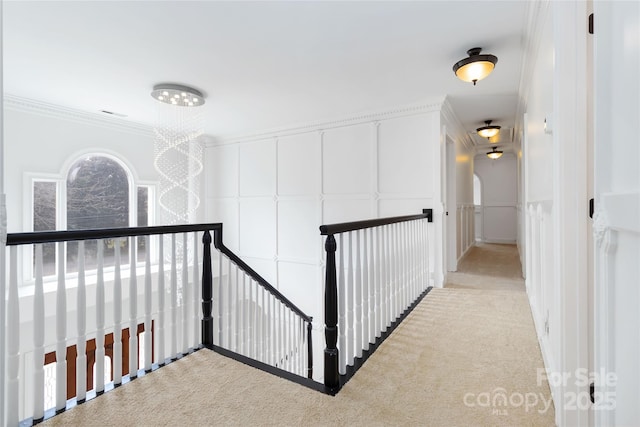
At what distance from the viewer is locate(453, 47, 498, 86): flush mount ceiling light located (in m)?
2.64

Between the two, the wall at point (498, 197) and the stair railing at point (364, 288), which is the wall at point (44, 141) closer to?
the stair railing at point (364, 288)

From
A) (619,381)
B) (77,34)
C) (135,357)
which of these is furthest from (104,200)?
(619,381)

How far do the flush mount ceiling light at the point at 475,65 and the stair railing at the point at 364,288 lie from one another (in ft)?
4.55

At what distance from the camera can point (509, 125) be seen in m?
5.14

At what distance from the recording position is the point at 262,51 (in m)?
2.70

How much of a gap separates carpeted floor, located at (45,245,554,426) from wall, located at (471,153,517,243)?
6357 millimetres

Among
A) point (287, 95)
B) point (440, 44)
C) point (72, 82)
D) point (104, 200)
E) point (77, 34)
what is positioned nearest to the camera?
point (77, 34)

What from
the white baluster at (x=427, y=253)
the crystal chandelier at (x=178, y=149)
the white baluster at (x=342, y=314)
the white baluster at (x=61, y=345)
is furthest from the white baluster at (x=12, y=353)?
the white baluster at (x=427, y=253)

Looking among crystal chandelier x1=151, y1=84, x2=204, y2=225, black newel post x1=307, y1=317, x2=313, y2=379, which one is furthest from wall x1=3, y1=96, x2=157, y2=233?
black newel post x1=307, y1=317, x2=313, y2=379

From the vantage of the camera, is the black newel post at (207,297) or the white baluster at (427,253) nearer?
the black newel post at (207,297)

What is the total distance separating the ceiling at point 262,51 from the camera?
2.16 m

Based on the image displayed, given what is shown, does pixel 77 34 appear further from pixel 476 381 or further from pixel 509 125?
pixel 509 125

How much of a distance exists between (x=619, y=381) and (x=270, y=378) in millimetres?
1532

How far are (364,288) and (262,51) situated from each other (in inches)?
85.4
